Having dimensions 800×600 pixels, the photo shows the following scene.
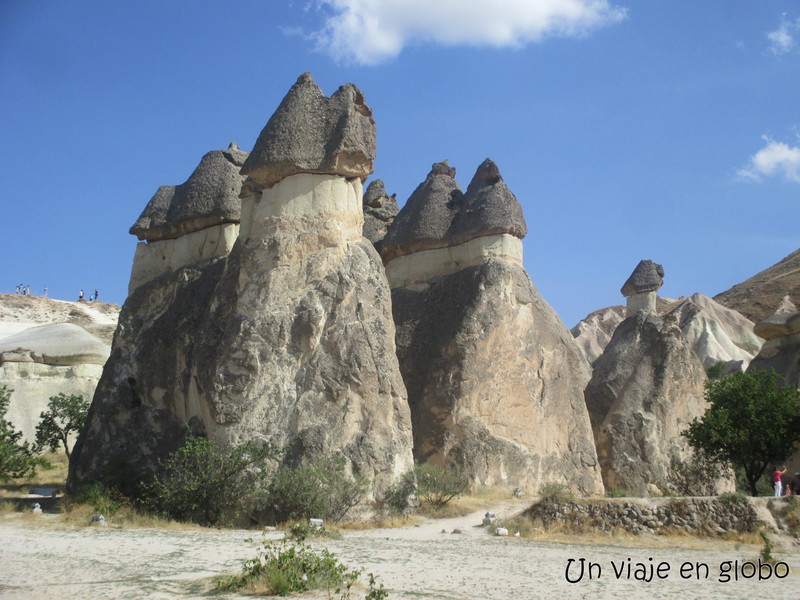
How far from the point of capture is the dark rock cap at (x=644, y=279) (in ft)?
83.8

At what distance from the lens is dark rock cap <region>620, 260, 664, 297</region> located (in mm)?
25531

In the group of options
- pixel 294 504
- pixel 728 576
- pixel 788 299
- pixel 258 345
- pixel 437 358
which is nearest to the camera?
pixel 728 576

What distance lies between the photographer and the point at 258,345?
13.3 m

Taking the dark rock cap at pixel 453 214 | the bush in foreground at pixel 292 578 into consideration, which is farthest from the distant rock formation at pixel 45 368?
the bush in foreground at pixel 292 578

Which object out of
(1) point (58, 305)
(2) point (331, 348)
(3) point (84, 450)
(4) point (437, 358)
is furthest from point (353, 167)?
(1) point (58, 305)

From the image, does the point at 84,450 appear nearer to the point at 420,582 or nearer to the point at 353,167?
the point at 353,167

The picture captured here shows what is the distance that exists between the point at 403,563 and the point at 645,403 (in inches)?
500

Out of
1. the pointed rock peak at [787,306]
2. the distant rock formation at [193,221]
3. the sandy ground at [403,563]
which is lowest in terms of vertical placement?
the sandy ground at [403,563]

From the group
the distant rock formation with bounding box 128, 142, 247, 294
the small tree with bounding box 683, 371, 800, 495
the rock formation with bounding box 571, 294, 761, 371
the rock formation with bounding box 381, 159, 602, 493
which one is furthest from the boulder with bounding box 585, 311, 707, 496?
the rock formation with bounding box 571, 294, 761, 371

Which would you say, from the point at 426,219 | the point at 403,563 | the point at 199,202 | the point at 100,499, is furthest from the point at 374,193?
the point at 403,563

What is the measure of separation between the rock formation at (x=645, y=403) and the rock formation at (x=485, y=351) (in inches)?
79.5

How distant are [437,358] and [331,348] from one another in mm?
4538

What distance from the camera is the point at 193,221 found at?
17.7 meters

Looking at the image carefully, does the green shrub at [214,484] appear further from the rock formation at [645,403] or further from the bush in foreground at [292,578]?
the rock formation at [645,403]
